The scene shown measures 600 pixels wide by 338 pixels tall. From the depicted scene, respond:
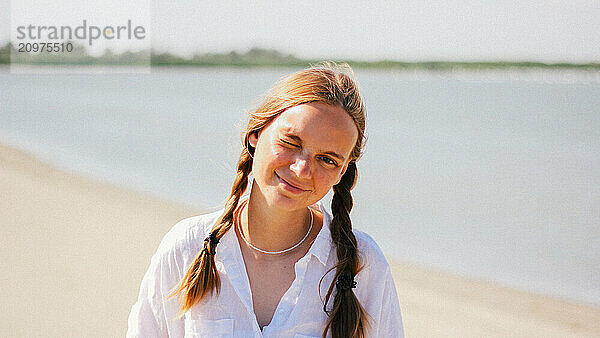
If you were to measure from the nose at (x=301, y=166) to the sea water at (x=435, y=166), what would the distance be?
43 cm

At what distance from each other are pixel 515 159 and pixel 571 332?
21.7 ft

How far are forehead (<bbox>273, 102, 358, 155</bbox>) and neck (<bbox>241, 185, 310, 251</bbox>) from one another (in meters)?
0.22

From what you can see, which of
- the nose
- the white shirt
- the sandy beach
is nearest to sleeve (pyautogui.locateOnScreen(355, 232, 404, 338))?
the white shirt

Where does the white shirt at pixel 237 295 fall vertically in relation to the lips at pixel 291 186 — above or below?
below

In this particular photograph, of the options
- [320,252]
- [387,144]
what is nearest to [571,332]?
[320,252]

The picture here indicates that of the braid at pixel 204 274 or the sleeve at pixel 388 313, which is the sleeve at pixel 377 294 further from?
the braid at pixel 204 274

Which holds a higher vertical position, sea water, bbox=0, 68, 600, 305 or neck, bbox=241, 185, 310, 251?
neck, bbox=241, 185, 310, 251

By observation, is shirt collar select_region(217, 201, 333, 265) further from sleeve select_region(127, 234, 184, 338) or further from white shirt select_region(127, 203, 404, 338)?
sleeve select_region(127, 234, 184, 338)

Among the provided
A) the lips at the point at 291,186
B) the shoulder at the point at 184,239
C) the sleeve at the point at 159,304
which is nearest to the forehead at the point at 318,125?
the lips at the point at 291,186

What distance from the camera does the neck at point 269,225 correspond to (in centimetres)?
A: 198

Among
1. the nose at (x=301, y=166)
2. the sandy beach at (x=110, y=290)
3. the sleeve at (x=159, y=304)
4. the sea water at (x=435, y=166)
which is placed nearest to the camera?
the nose at (x=301, y=166)

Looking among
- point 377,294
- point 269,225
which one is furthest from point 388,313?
point 269,225

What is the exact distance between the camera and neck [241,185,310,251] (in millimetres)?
1979

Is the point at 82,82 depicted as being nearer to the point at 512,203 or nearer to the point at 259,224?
the point at 512,203
